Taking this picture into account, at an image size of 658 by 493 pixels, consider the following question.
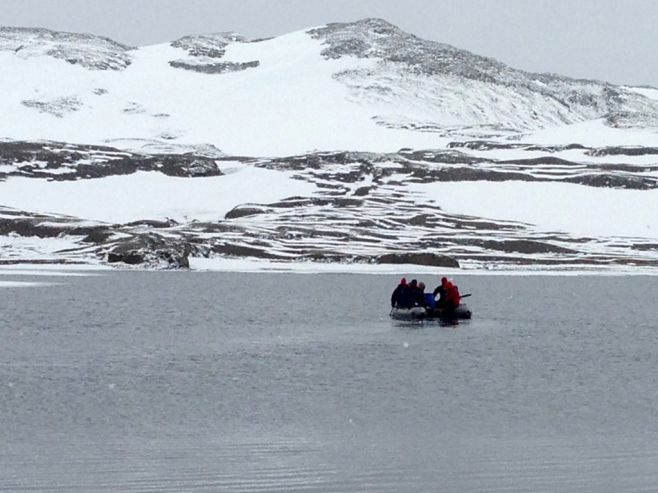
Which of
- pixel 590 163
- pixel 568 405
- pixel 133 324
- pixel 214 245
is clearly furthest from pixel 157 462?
pixel 590 163

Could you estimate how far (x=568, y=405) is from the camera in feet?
92.5

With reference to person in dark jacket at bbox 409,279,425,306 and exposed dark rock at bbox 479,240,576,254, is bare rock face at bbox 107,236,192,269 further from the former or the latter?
person in dark jacket at bbox 409,279,425,306

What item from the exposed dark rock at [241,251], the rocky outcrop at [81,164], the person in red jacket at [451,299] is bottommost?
the person in red jacket at [451,299]

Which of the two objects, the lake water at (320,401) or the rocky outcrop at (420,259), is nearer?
the lake water at (320,401)

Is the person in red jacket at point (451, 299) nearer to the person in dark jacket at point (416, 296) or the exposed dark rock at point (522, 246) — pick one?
the person in dark jacket at point (416, 296)

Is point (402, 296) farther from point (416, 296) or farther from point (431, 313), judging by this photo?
point (431, 313)

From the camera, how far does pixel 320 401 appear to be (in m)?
28.5

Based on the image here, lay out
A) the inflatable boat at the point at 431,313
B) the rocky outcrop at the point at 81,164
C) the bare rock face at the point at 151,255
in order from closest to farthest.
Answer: the inflatable boat at the point at 431,313 → the bare rock face at the point at 151,255 → the rocky outcrop at the point at 81,164

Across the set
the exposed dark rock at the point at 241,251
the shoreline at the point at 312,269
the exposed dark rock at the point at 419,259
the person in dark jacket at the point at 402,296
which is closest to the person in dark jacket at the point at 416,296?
the person in dark jacket at the point at 402,296

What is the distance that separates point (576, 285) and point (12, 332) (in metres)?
46.2

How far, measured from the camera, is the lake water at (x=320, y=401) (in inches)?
806

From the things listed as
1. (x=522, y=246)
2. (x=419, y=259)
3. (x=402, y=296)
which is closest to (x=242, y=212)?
(x=419, y=259)

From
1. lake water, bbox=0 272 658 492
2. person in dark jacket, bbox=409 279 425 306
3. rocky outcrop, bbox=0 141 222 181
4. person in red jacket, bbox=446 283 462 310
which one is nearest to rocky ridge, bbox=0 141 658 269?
rocky outcrop, bbox=0 141 222 181

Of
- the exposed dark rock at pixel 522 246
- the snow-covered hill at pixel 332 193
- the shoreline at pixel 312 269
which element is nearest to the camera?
the shoreline at pixel 312 269
